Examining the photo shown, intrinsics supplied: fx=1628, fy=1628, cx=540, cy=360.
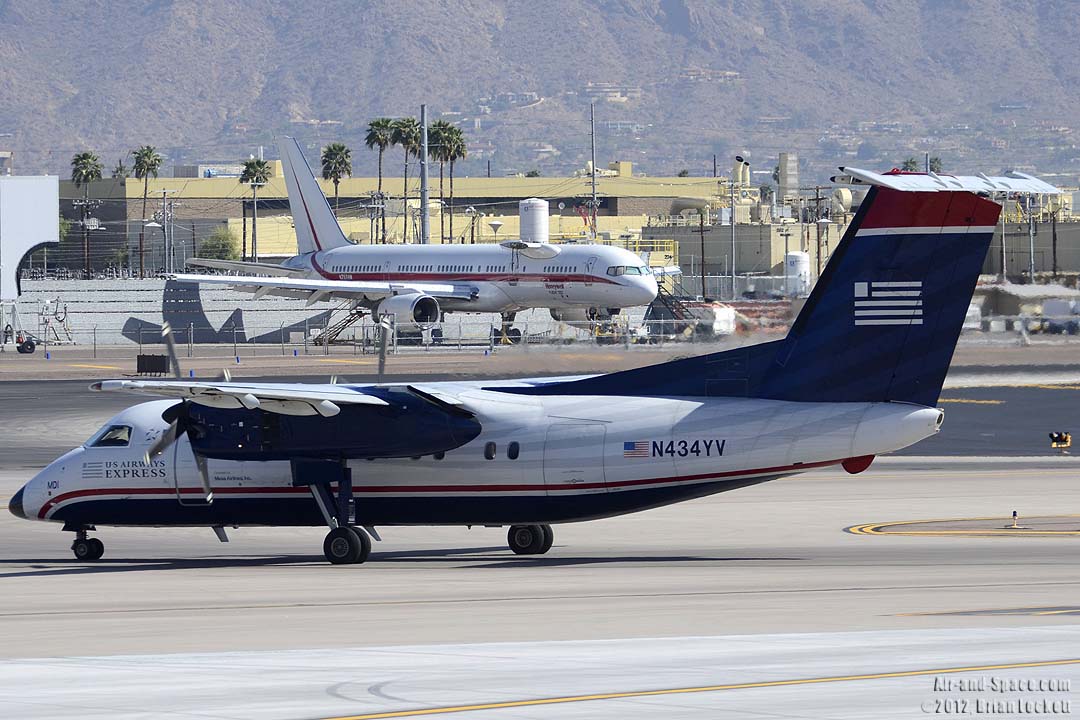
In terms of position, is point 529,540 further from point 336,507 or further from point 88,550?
point 88,550

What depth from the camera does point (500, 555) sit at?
25953 millimetres

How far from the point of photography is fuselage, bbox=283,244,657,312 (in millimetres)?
73125

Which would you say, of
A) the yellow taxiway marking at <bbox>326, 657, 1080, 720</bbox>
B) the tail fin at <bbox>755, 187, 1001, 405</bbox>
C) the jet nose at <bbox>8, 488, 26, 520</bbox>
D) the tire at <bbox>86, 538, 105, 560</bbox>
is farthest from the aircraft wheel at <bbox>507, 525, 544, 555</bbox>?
the yellow taxiway marking at <bbox>326, 657, 1080, 720</bbox>

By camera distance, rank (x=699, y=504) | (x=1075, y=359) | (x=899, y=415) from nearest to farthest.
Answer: (x=899, y=415)
(x=699, y=504)
(x=1075, y=359)

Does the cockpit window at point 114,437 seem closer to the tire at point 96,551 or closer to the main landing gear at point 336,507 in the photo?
the tire at point 96,551

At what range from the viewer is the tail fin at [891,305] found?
904 inches

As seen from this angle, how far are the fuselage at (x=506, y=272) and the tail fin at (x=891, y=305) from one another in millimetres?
49131

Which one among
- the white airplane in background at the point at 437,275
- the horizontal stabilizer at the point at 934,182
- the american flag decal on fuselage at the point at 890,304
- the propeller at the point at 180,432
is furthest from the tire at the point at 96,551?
the white airplane in background at the point at 437,275

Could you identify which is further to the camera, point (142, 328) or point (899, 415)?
point (142, 328)

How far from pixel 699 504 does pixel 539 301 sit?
43383 mm

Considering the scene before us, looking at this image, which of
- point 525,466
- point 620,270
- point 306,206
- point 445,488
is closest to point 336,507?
point 445,488

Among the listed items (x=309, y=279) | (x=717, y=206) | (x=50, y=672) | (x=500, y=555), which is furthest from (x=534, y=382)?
(x=717, y=206)

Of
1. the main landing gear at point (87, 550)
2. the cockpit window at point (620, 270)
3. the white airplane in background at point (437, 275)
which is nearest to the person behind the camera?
the main landing gear at point (87, 550)

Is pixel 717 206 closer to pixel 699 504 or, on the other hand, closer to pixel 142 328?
pixel 142 328
